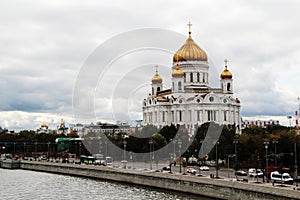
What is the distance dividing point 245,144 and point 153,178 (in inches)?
586

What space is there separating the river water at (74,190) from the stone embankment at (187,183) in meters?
0.72

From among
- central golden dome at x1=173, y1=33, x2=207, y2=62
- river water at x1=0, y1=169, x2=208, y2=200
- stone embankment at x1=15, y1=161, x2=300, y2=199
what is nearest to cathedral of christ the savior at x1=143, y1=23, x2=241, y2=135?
central golden dome at x1=173, y1=33, x2=207, y2=62

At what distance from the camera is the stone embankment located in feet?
96.6

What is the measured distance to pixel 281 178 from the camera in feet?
117

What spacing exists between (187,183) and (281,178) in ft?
22.6

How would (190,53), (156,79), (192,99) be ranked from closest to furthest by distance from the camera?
(192,99) < (190,53) < (156,79)

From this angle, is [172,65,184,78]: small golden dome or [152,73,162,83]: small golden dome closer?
[172,65,184,78]: small golden dome

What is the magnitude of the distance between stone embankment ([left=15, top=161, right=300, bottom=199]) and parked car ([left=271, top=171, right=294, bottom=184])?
12.4ft

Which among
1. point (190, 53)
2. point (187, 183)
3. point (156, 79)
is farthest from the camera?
point (156, 79)

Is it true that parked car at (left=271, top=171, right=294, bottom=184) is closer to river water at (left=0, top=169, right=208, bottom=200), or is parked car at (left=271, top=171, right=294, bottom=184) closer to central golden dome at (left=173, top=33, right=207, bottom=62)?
river water at (left=0, top=169, right=208, bottom=200)

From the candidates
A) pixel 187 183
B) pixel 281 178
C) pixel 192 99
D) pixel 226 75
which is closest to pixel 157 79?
pixel 192 99

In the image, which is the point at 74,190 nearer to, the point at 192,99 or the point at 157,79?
the point at 192,99

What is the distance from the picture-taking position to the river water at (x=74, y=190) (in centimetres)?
3747

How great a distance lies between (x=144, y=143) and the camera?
66.7 m
